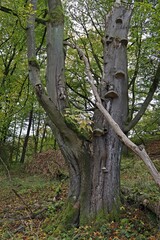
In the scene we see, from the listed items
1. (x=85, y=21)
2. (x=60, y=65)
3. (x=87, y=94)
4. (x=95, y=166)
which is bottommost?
(x=95, y=166)

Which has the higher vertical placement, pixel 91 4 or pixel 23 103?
pixel 91 4

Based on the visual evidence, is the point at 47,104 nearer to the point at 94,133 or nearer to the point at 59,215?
the point at 94,133

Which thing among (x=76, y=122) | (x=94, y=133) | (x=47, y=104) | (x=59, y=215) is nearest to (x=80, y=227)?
(x=59, y=215)

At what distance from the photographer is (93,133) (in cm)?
460

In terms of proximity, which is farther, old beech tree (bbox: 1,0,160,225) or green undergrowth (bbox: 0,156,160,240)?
old beech tree (bbox: 1,0,160,225)

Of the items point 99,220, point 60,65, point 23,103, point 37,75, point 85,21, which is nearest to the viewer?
point 99,220

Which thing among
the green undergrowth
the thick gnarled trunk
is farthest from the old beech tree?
the green undergrowth

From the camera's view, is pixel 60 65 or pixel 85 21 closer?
pixel 60 65

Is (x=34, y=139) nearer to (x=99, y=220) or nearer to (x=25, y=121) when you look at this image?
(x=25, y=121)

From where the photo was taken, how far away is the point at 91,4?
10.4 metres

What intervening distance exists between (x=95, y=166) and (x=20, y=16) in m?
3.24

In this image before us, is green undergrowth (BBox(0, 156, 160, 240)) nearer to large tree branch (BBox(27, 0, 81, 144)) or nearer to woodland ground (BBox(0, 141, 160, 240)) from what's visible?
woodland ground (BBox(0, 141, 160, 240))

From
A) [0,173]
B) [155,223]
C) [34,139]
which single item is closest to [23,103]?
[0,173]

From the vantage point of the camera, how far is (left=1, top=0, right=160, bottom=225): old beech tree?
4.35 m
